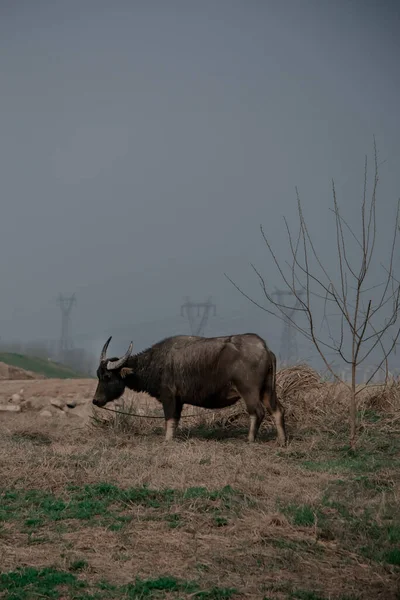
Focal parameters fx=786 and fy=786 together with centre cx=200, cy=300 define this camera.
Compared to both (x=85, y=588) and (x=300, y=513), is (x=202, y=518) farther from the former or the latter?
(x=85, y=588)

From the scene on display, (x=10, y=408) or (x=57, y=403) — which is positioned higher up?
(x=57, y=403)

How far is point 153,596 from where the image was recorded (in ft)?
17.3

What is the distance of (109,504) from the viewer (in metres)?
7.52

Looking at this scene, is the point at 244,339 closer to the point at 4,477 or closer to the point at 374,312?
the point at 374,312

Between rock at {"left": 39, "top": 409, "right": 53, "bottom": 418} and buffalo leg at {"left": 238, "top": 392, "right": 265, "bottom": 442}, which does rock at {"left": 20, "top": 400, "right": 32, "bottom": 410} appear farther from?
buffalo leg at {"left": 238, "top": 392, "right": 265, "bottom": 442}

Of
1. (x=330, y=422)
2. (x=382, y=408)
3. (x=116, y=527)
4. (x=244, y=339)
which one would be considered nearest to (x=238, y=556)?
(x=116, y=527)

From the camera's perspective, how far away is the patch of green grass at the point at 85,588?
5.26 metres

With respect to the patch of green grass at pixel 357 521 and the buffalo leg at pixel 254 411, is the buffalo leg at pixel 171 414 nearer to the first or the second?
the buffalo leg at pixel 254 411

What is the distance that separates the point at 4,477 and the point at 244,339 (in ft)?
14.6

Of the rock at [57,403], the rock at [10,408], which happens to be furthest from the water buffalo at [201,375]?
the rock at [10,408]

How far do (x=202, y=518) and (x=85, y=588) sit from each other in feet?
5.51

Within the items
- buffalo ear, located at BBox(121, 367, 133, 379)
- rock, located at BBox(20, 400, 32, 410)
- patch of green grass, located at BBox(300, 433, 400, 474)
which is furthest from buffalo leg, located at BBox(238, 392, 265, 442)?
rock, located at BBox(20, 400, 32, 410)

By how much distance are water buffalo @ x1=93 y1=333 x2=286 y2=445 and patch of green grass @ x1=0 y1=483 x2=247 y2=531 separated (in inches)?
146

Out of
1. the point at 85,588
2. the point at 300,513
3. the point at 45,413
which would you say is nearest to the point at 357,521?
the point at 300,513
